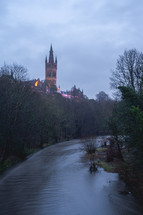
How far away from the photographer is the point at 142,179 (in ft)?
39.6

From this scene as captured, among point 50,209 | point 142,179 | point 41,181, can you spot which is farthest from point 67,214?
point 41,181

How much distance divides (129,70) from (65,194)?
19.7 metres

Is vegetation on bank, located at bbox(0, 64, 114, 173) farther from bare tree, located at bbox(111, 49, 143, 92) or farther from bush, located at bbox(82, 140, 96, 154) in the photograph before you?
bare tree, located at bbox(111, 49, 143, 92)

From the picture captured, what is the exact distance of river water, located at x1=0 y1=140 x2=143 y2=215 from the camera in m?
9.96

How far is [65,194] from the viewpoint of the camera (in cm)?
1218

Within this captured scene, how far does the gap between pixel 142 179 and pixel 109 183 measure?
284 centimetres

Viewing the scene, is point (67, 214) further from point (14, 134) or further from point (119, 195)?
point (14, 134)

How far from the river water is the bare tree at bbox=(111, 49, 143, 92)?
13549 mm

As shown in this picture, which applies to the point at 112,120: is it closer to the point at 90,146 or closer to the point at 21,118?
the point at 90,146

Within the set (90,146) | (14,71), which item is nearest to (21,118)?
(14,71)

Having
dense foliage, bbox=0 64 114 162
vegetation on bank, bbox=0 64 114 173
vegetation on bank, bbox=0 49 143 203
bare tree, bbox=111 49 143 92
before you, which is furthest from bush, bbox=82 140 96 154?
bare tree, bbox=111 49 143 92

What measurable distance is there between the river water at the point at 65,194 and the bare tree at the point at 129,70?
13549mm

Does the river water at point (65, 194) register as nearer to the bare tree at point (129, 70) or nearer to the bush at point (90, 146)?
the bush at point (90, 146)

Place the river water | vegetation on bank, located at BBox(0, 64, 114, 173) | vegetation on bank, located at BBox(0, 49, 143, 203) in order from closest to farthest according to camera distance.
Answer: the river water → vegetation on bank, located at BBox(0, 49, 143, 203) → vegetation on bank, located at BBox(0, 64, 114, 173)
